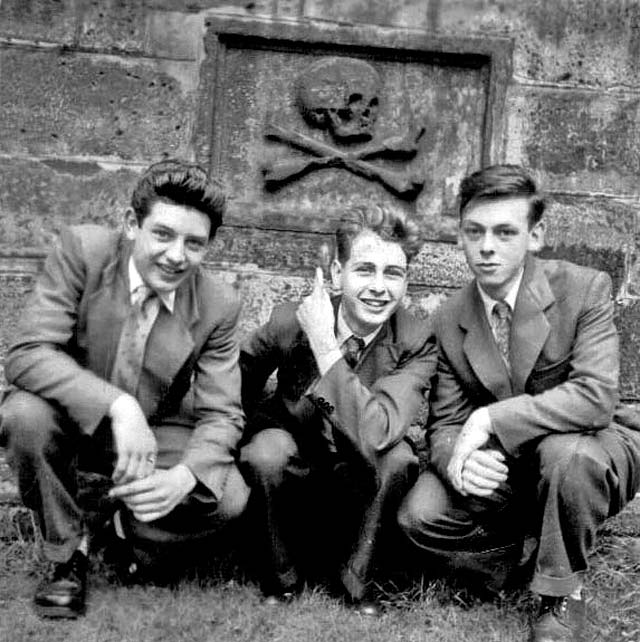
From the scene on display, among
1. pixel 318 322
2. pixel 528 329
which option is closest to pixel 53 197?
pixel 318 322

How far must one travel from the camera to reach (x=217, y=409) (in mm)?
3533

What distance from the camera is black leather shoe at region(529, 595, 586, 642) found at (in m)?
3.23

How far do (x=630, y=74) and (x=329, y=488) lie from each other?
2.49 m

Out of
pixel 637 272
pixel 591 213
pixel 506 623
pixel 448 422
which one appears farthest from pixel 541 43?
pixel 506 623

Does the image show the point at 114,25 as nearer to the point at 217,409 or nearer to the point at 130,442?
Result: the point at 217,409

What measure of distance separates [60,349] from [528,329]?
1636mm

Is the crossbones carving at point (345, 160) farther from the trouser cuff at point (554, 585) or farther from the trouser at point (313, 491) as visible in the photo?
the trouser cuff at point (554, 585)

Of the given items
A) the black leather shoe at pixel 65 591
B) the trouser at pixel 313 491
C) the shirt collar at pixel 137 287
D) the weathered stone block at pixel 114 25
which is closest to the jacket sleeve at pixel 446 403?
the trouser at pixel 313 491

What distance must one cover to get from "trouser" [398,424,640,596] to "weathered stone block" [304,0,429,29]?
215 cm

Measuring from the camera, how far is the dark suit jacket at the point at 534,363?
345cm

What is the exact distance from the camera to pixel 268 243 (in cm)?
462

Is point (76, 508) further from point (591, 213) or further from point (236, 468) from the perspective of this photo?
point (591, 213)

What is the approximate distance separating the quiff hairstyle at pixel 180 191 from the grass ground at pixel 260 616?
1.30 metres

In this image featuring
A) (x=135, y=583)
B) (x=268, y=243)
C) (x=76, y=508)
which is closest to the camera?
(x=76, y=508)
